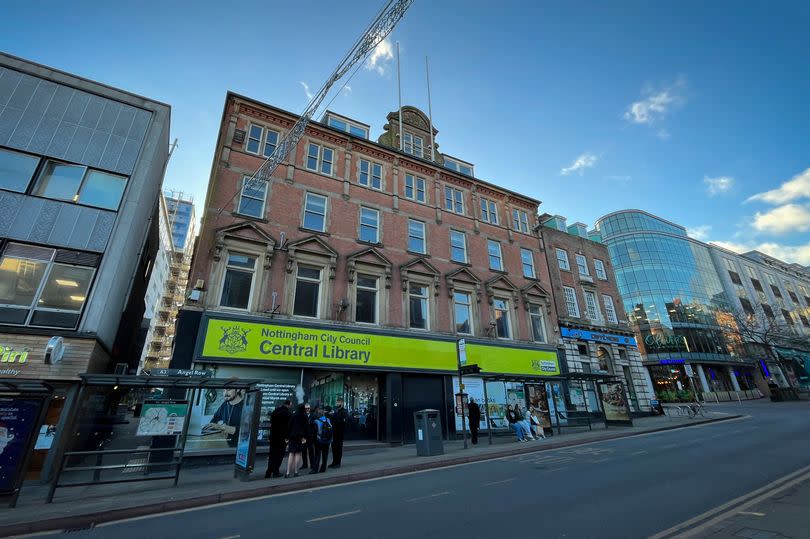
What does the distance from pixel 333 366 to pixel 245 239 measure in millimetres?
6852

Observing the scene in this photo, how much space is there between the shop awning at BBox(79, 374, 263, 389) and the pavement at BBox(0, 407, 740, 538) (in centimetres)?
237

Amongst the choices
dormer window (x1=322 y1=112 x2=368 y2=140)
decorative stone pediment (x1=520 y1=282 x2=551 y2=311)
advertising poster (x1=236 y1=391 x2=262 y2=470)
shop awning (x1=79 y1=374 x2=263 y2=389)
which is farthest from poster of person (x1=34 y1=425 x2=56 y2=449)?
decorative stone pediment (x1=520 y1=282 x2=551 y2=311)

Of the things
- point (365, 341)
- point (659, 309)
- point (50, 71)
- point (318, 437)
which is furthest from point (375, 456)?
point (659, 309)

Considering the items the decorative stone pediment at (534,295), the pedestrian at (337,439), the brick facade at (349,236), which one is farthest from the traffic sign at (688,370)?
the pedestrian at (337,439)

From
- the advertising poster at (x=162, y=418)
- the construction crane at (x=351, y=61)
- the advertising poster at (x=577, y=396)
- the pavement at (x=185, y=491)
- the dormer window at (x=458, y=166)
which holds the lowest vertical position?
the pavement at (x=185, y=491)

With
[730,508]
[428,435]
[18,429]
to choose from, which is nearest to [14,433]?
[18,429]

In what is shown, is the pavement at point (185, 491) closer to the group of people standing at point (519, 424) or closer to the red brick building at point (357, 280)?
the group of people standing at point (519, 424)

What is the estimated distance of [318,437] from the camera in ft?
34.0

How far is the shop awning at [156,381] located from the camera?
8328 millimetres

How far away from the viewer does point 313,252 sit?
682 inches

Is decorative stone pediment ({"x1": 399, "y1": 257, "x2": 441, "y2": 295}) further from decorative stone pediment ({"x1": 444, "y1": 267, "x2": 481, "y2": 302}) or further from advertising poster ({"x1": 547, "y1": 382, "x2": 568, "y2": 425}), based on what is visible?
advertising poster ({"x1": 547, "y1": 382, "x2": 568, "y2": 425})

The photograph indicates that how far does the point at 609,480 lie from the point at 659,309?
184 feet

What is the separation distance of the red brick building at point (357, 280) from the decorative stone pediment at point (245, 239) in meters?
0.06

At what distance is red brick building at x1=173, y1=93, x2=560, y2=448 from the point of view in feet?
48.9
